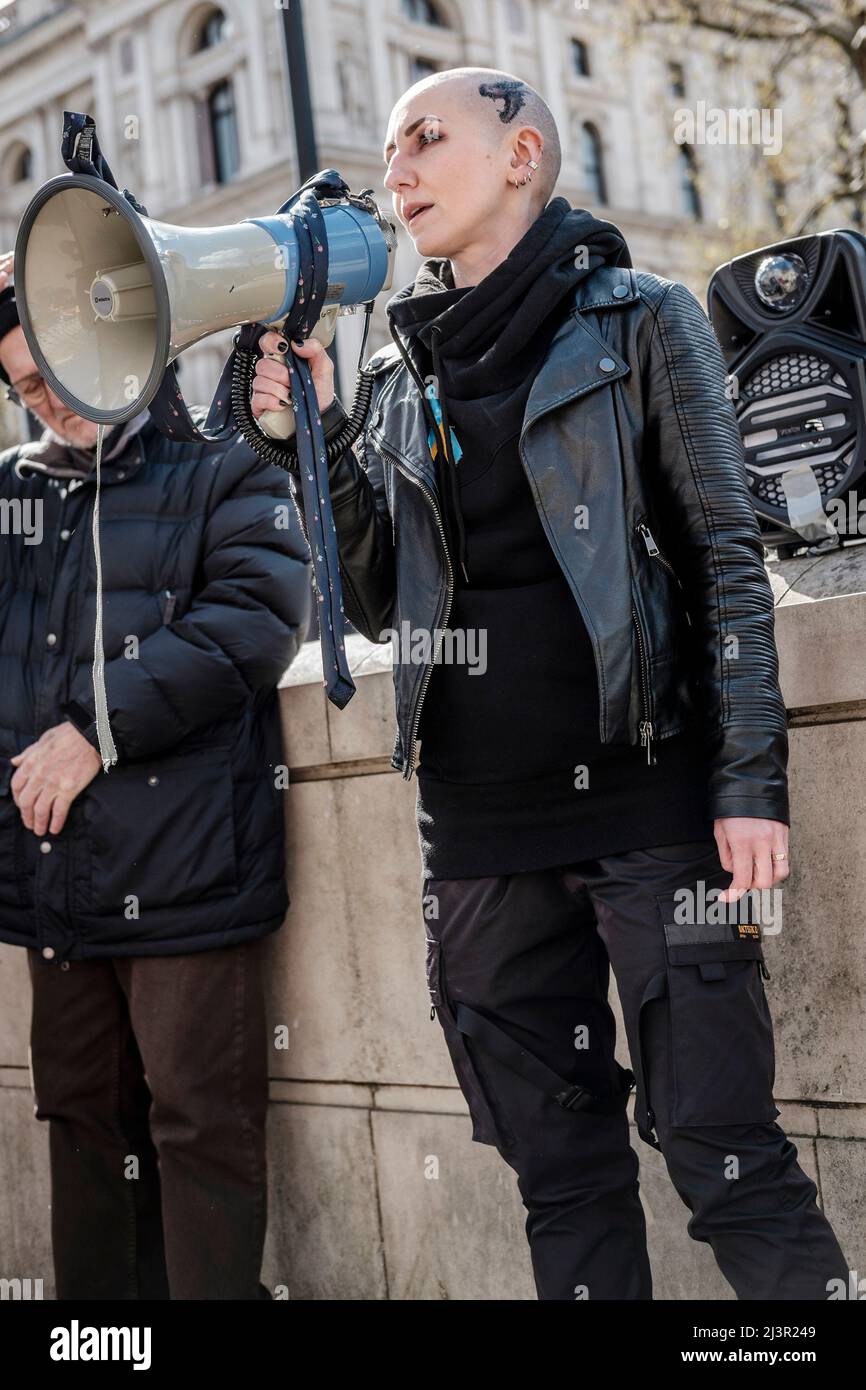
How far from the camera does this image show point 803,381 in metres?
3.29

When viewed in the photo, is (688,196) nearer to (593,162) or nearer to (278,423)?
(593,162)

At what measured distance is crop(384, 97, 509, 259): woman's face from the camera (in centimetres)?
261

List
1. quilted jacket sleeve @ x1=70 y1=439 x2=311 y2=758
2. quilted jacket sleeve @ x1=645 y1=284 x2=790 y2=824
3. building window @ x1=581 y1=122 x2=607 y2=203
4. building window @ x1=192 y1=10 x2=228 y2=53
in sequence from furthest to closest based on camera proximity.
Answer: building window @ x1=581 y1=122 x2=607 y2=203 < building window @ x1=192 y1=10 x2=228 y2=53 < quilted jacket sleeve @ x1=70 y1=439 x2=311 y2=758 < quilted jacket sleeve @ x1=645 y1=284 x2=790 y2=824

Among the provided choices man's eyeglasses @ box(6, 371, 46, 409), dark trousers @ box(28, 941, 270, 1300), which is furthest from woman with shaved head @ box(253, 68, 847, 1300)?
man's eyeglasses @ box(6, 371, 46, 409)

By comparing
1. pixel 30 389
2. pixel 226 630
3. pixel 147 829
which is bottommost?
pixel 147 829

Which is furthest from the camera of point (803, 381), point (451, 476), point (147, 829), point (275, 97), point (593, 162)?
point (593, 162)

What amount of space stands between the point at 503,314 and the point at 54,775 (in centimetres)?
152

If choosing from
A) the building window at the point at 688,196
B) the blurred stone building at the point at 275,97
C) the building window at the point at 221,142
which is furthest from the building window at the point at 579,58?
the building window at the point at 221,142

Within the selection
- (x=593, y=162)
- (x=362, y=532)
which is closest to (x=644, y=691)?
(x=362, y=532)

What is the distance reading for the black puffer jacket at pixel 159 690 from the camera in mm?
3424

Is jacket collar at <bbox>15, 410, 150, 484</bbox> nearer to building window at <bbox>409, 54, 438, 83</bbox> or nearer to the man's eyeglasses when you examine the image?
the man's eyeglasses

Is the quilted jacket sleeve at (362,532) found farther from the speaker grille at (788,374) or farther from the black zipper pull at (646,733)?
the speaker grille at (788,374)

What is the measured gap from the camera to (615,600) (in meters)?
2.42
